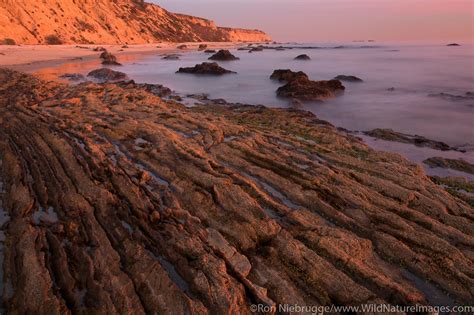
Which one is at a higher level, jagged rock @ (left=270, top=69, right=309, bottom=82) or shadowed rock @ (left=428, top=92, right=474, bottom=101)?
jagged rock @ (left=270, top=69, right=309, bottom=82)

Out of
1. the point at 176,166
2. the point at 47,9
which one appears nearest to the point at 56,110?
the point at 176,166

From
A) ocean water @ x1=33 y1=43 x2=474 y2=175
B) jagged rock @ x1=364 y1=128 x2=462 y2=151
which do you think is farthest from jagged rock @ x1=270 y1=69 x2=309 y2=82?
jagged rock @ x1=364 y1=128 x2=462 y2=151

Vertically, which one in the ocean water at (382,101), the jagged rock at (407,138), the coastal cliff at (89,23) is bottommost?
the jagged rock at (407,138)

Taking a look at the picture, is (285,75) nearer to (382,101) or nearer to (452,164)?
(382,101)

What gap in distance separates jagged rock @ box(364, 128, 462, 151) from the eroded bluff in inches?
165

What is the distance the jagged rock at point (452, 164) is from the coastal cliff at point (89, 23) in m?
68.9

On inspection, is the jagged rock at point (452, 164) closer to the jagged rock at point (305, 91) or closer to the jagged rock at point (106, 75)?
the jagged rock at point (305, 91)

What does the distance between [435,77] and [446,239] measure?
45669 mm

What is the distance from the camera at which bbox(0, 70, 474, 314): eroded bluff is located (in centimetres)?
521

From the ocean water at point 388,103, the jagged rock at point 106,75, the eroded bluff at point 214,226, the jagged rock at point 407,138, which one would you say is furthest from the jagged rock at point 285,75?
the eroded bluff at point 214,226

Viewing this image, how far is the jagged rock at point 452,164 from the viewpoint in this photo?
11631 mm

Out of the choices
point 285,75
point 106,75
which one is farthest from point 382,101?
point 106,75

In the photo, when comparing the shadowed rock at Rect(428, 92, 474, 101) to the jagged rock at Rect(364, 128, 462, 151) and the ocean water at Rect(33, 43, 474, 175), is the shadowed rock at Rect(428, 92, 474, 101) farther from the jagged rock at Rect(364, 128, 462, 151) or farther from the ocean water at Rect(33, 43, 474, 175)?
the jagged rock at Rect(364, 128, 462, 151)

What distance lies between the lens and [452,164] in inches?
472
